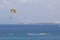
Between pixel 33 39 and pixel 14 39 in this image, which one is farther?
pixel 14 39

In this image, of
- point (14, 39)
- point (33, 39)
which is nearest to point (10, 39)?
point (14, 39)

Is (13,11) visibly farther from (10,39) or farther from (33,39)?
(10,39)

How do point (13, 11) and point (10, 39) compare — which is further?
point (10, 39)

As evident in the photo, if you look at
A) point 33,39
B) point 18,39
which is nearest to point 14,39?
point 18,39

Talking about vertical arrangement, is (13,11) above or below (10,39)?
above

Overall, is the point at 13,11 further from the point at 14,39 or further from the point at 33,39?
the point at 14,39

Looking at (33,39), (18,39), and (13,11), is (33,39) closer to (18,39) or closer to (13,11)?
(13,11)

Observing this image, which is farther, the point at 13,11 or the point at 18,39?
the point at 18,39

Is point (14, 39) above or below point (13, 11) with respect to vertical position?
below
